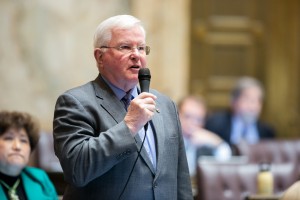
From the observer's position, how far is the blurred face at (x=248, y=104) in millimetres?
8070

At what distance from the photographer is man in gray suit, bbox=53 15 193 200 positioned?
318 centimetres

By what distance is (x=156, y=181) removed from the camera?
11.1 ft

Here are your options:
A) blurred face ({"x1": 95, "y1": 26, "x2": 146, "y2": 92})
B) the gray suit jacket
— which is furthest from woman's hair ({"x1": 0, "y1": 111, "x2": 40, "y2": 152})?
blurred face ({"x1": 95, "y1": 26, "x2": 146, "y2": 92})

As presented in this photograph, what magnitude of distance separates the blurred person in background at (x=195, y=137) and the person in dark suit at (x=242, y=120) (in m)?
0.53

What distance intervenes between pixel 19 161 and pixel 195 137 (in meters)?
3.17

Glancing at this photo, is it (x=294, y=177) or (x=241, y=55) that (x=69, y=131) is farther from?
(x=241, y=55)

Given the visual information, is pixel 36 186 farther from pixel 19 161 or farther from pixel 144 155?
pixel 144 155

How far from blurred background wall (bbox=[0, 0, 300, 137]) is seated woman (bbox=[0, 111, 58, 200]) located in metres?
3.14

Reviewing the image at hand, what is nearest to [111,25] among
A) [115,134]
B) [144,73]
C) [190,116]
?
[144,73]

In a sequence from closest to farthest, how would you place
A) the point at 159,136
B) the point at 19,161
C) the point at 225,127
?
the point at 159,136
the point at 19,161
the point at 225,127

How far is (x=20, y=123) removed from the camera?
4426 mm

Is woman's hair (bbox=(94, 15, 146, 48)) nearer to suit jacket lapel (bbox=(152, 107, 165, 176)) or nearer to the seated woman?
suit jacket lapel (bbox=(152, 107, 165, 176))

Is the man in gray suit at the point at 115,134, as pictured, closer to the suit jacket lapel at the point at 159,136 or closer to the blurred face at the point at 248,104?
the suit jacket lapel at the point at 159,136

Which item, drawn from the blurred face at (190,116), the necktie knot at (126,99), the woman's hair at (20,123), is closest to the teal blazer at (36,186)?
the woman's hair at (20,123)
